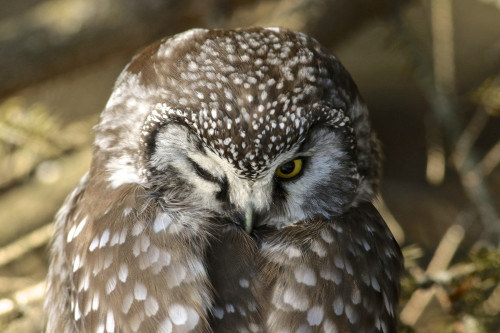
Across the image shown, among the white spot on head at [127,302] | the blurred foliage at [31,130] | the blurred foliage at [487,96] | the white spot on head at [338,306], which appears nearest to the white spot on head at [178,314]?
the white spot on head at [127,302]


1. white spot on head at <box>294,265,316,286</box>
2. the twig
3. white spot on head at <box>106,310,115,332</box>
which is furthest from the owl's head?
the twig

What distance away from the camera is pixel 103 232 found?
238 centimetres

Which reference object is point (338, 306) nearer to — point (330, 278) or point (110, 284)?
point (330, 278)

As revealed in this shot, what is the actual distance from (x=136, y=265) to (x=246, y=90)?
2.18 feet

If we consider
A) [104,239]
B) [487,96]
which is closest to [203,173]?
[104,239]

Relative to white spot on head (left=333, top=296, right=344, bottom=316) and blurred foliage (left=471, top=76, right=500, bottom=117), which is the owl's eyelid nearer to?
white spot on head (left=333, top=296, right=344, bottom=316)

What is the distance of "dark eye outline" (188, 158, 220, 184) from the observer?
229cm

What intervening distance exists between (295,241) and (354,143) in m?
0.40

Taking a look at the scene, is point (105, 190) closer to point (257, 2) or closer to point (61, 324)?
point (61, 324)

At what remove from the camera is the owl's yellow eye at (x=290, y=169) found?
2.28 metres

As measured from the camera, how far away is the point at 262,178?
88.8 inches

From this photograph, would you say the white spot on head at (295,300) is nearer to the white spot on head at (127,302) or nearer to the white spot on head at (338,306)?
the white spot on head at (338,306)

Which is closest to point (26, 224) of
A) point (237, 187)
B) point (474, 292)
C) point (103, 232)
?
point (103, 232)

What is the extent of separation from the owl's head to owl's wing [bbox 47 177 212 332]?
82mm
